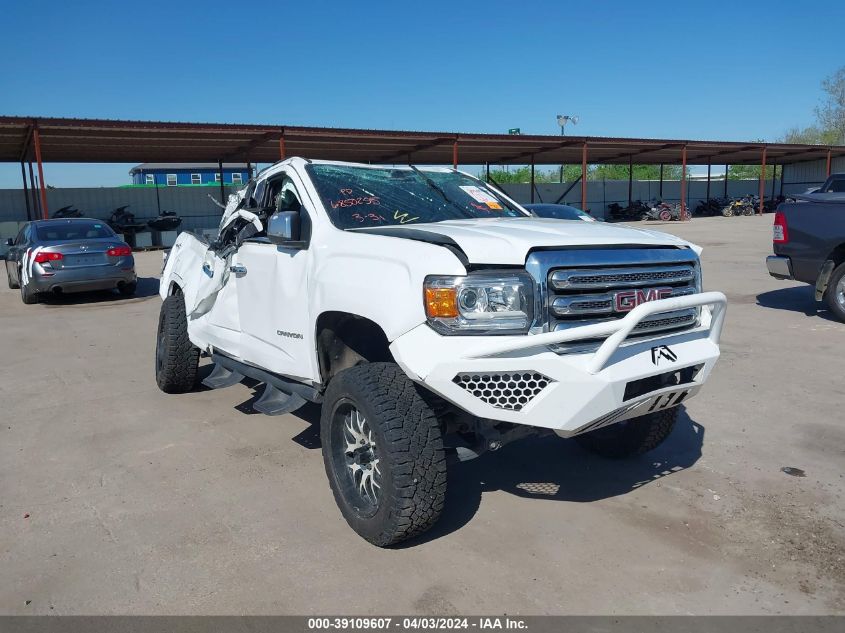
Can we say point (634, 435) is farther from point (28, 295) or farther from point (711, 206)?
point (711, 206)

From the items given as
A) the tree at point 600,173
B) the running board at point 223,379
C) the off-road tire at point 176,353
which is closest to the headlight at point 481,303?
the running board at point 223,379

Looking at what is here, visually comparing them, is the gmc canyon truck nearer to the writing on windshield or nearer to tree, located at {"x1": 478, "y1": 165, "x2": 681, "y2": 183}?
the writing on windshield

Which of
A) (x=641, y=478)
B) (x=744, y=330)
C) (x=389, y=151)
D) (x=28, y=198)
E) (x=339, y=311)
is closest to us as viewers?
(x=339, y=311)

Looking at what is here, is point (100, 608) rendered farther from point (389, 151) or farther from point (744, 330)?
point (389, 151)

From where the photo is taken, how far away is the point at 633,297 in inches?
135

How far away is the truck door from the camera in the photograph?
4129mm

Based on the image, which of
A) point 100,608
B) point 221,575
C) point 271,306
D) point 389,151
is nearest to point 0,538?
point 100,608

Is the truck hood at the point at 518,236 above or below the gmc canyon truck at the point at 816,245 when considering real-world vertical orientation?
above

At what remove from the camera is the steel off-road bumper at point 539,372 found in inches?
120

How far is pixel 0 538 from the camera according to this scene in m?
3.71

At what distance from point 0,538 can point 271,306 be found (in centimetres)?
195

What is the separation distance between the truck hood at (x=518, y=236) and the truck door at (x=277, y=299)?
2.05 ft

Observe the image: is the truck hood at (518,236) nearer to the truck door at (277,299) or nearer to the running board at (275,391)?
the truck door at (277,299)

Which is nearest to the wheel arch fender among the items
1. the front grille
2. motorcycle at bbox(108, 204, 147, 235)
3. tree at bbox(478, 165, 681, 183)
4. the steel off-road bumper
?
the steel off-road bumper
